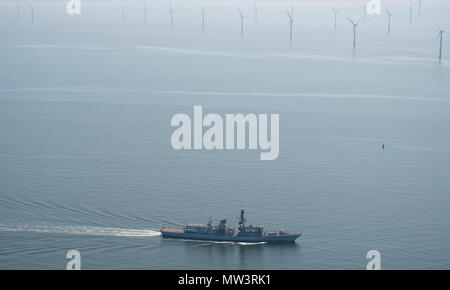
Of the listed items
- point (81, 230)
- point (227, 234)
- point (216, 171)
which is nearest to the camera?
point (81, 230)

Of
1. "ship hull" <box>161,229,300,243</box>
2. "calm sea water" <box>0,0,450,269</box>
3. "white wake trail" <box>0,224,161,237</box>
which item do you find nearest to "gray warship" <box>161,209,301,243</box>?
"ship hull" <box>161,229,300,243</box>

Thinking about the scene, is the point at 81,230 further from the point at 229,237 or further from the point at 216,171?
the point at 216,171

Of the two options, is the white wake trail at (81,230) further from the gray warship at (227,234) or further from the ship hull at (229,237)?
the gray warship at (227,234)

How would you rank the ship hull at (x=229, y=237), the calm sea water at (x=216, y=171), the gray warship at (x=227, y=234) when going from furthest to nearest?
the gray warship at (x=227, y=234)
the ship hull at (x=229, y=237)
the calm sea water at (x=216, y=171)

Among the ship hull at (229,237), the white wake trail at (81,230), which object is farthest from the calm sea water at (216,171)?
the ship hull at (229,237)

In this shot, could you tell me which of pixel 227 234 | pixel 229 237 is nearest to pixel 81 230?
pixel 227 234
